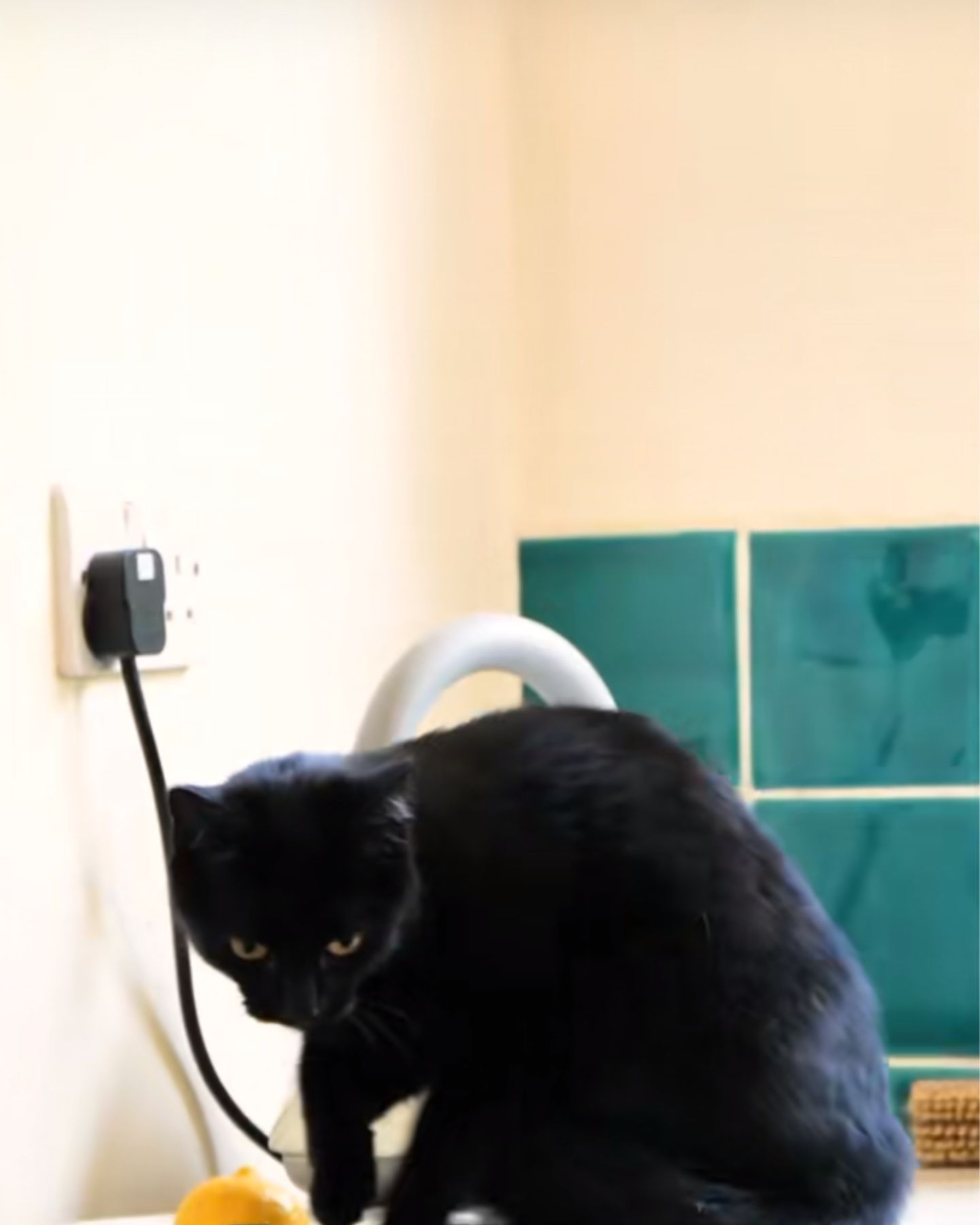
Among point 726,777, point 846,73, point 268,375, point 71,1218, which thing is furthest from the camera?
point 846,73

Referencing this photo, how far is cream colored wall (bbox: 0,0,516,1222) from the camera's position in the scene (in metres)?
0.65

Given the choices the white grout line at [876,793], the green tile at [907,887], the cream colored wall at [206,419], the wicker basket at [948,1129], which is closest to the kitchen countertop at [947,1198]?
the wicker basket at [948,1129]

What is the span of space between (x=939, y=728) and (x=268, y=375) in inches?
25.4

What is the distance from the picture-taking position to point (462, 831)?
45 centimetres

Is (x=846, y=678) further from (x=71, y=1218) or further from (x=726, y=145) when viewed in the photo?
(x=71, y=1218)

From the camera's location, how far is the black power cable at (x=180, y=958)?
700 mm

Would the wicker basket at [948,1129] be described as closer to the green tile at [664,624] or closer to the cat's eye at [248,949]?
the green tile at [664,624]

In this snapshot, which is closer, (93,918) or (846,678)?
(93,918)

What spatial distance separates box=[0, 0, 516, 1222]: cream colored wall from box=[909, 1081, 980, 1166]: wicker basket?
19.8 inches

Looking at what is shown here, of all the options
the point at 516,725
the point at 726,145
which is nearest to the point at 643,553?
the point at 726,145

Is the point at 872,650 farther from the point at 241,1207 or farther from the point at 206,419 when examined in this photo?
the point at 241,1207

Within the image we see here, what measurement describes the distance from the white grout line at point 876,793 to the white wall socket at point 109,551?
2.00ft

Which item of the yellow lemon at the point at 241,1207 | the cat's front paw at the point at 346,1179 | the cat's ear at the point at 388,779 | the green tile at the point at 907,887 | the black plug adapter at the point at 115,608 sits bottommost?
the green tile at the point at 907,887

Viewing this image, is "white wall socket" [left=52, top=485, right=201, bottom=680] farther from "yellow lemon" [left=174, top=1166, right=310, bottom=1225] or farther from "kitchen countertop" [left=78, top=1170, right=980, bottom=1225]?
"kitchen countertop" [left=78, top=1170, right=980, bottom=1225]
